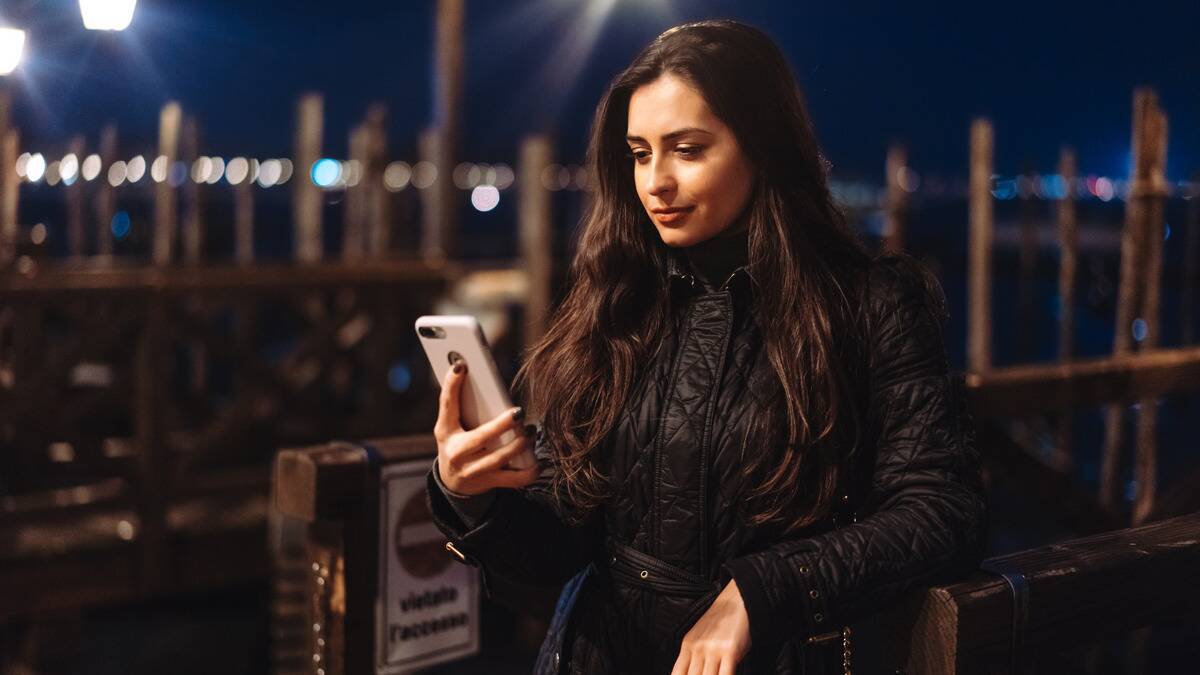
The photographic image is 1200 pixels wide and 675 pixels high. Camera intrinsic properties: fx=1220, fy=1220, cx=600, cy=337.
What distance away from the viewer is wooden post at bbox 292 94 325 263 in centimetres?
1250

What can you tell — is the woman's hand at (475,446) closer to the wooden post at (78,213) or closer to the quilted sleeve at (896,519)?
the quilted sleeve at (896,519)

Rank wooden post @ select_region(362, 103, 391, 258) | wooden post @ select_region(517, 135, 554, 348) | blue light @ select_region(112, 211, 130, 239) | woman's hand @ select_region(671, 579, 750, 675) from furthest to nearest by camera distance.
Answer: blue light @ select_region(112, 211, 130, 239) → wooden post @ select_region(362, 103, 391, 258) → wooden post @ select_region(517, 135, 554, 348) → woman's hand @ select_region(671, 579, 750, 675)

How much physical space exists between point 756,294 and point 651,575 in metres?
A: 0.46

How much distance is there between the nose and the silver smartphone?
36 cm

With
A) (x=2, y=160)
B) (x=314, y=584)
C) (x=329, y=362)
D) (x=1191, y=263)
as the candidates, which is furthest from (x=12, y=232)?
(x=1191, y=263)

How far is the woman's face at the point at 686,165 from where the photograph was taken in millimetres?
1849

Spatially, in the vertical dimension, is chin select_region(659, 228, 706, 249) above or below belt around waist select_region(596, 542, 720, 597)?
above

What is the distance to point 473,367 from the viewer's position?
1.73 meters

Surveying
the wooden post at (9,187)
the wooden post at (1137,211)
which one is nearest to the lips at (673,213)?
the wooden post at (1137,211)

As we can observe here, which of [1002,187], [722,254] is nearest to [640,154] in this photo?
[722,254]

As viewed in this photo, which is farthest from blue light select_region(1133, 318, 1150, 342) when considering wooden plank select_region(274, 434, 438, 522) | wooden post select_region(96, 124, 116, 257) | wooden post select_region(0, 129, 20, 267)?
wooden post select_region(96, 124, 116, 257)

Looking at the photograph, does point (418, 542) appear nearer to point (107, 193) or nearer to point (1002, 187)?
point (107, 193)

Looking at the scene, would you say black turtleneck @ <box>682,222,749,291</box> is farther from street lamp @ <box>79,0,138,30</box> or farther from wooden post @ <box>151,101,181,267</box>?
wooden post @ <box>151,101,181,267</box>

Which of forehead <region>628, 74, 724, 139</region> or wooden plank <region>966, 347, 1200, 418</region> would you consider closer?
forehead <region>628, 74, 724, 139</region>
